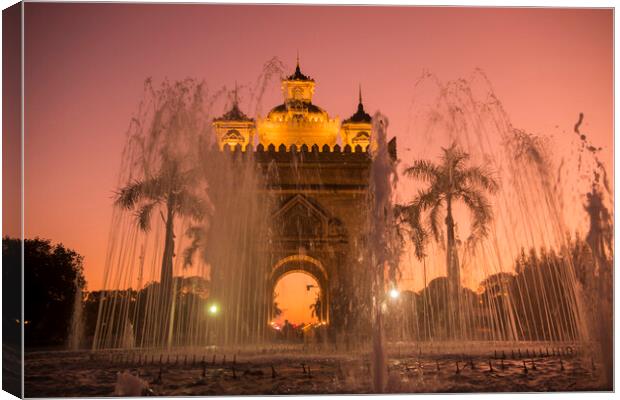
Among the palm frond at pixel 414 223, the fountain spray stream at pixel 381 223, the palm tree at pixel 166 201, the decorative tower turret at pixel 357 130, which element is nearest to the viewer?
the fountain spray stream at pixel 381 223

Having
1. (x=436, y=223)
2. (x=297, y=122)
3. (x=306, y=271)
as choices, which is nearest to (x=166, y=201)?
(x=436, y=223)

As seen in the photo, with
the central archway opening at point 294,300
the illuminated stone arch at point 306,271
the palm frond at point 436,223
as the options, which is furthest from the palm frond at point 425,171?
the central archway opening at point 294,300

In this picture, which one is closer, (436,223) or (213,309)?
(436,223)

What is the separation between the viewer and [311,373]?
1822 cm

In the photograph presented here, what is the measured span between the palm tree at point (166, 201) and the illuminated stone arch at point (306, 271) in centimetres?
755

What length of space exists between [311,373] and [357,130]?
21533 mm

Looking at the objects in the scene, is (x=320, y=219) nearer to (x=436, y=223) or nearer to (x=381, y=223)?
(x=436, y=223)

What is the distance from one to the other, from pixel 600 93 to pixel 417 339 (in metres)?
12.9

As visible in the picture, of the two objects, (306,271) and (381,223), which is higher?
(306,271)

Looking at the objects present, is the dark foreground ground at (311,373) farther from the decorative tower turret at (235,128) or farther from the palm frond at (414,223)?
the decorative tower turret at (235,128)

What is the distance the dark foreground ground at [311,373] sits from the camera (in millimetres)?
16922

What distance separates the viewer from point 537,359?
20.5m

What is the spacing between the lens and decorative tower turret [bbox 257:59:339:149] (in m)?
39.5

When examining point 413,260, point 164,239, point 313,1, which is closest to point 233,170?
point 164,239
